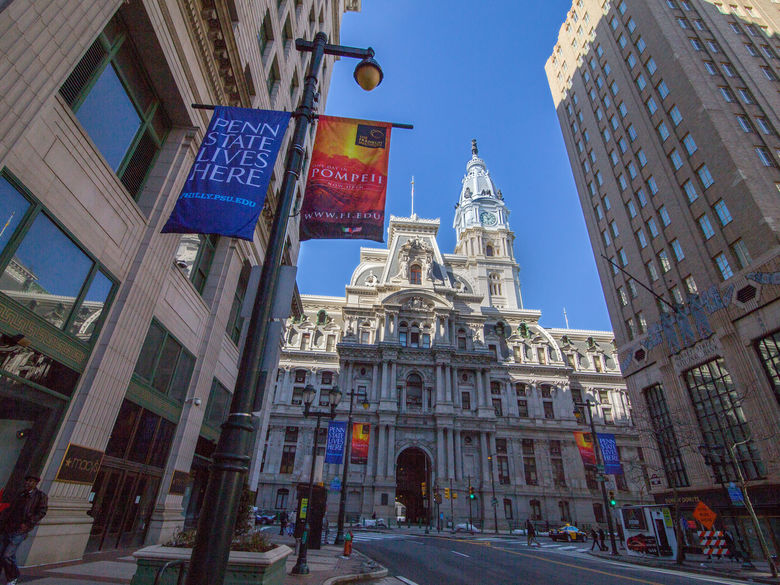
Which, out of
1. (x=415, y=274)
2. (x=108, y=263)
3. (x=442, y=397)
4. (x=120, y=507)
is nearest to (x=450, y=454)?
(x=442, y=397)

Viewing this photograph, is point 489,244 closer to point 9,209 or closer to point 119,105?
point 119,105

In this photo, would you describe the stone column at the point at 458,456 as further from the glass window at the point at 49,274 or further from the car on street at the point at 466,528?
the glass window at the point at 49,274

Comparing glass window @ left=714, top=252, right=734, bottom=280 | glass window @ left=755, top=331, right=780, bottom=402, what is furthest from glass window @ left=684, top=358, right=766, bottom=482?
glass window @ left=714, top=252, right=734, bottom=280

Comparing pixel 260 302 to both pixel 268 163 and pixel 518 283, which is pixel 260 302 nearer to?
pixel 268 163

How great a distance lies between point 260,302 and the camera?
5.01 m

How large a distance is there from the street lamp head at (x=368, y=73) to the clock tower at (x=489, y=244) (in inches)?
2729

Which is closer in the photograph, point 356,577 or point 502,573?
point 356,577

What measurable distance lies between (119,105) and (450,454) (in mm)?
50608

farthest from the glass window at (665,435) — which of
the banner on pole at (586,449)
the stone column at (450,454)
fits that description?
the stone column at (450,454)

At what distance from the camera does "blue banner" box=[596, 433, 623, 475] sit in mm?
26750

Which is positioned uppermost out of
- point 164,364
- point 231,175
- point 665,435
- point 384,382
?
point 384,382

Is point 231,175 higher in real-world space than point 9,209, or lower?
higher

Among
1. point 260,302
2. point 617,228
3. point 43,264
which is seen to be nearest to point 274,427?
point 617,228

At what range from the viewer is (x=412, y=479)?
5691 centimetres
